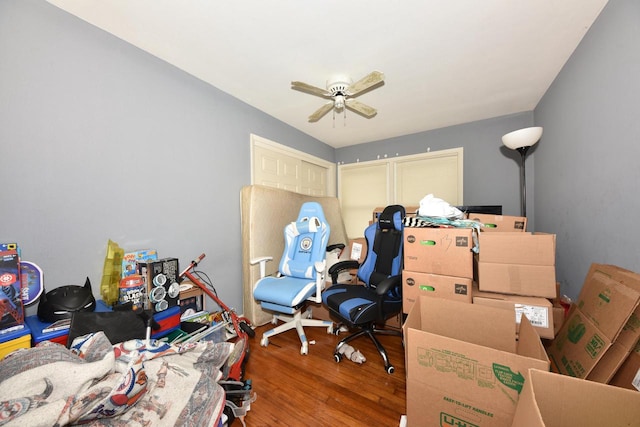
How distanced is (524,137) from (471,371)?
8.17ft

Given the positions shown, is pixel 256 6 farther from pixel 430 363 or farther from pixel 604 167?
pixel 604 167

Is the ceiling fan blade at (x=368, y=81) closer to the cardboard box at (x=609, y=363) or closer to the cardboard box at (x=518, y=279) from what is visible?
the cardboard box at (x=518, y=279)

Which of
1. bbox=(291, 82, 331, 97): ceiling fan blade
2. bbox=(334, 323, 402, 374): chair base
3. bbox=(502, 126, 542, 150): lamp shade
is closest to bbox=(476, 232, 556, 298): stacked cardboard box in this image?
bbox=(334, 323, 402, 374): chair base

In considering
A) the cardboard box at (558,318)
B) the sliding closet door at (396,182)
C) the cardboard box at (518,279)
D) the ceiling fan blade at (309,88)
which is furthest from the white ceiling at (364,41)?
the cardboard box at (558,318)

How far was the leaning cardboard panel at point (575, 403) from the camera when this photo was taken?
68 centimetres

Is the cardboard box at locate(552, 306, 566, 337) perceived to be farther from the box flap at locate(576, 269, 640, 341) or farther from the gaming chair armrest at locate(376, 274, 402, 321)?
the gaming chair armrest at locate(376, 274, 402, 321)

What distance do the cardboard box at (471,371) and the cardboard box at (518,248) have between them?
525 mm

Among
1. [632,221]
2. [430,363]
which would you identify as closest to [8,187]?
[430,363]

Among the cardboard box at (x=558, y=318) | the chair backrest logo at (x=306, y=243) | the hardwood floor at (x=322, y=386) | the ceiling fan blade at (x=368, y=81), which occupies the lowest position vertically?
the hardwood floor at (x=322, y=386)

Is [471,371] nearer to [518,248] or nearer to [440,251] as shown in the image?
[440,251]

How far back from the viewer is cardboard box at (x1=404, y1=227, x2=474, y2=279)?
1.65m

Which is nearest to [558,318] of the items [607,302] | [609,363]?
[607,302]

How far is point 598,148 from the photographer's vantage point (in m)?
1.57

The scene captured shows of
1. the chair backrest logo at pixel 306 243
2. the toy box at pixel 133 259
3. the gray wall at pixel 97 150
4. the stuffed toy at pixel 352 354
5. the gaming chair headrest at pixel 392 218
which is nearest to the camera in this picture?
the gray wall at pixel 97 150
